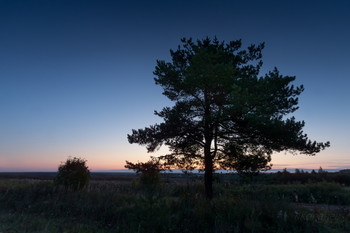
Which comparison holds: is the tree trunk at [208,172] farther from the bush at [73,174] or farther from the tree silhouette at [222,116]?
the bush at [73,174]

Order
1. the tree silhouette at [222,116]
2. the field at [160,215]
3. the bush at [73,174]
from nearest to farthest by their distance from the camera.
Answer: the field at [160,215] → the tree silhouette at [222,116] → the bush at [73,174]

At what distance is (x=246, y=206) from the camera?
1019cm

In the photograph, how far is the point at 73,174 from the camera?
17.7m

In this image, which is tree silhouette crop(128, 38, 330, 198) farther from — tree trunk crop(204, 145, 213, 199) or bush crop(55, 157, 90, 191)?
bush crop(55, 157, 90, 191)

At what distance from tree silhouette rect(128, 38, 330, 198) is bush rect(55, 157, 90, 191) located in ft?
19.3

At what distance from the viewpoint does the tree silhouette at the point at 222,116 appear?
41.5 feet

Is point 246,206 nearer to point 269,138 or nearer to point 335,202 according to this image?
point 269,138

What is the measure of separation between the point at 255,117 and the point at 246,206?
3721 millimetres

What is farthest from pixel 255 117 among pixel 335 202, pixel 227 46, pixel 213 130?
pixel 335 202

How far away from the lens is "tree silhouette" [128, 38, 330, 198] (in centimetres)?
1266

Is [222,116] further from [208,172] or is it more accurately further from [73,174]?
[73,174]

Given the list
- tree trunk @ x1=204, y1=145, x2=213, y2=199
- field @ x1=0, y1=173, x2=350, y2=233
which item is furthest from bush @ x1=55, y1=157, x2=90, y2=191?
tree trunk @ x1=204, y1=145, x2=213, y2=199

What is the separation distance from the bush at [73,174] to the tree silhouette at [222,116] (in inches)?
231

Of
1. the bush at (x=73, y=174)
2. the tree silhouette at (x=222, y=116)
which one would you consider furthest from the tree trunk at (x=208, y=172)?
the bush at (x=73, y=174)
